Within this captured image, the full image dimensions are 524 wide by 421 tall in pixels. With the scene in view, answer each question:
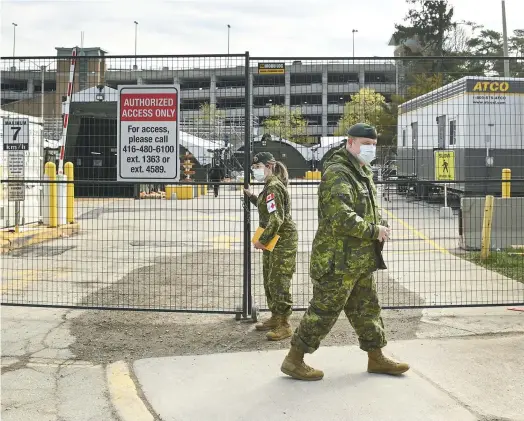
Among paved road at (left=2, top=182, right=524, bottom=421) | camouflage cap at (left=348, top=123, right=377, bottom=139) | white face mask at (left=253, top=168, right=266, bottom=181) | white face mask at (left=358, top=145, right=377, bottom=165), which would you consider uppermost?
camouflage cap at (left=348, top=123, right=377, bottom=139)

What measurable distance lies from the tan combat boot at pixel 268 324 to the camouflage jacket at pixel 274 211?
0.78 m

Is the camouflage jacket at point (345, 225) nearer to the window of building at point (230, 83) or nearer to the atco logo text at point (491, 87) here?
the window of building at point (230, 83)

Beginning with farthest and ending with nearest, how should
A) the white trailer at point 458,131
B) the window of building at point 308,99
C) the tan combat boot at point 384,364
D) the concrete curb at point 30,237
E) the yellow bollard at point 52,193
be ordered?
the yellow bollard at point 52,193 → the concrete curb at point 30,237 → the white trailer at point 458,131 → the window of building at point 308,99 → the tan combat boot at point 384,364

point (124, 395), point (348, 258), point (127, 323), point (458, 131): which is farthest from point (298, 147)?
point (124, 395)

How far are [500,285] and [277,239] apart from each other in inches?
155

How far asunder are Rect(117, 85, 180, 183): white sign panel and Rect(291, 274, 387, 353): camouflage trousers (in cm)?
240

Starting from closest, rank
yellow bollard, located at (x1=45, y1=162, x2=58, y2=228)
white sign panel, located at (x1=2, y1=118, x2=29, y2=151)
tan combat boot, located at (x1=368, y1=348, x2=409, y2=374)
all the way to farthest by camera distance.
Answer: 1. tan combat boot, located at (x1=368, y1=348, x2=409, y2=374)
2. white sign panel, located at (x1=2, y1=118, x2=29, y2=151)
3. yellow bollard, located at (x1=45, y1=162, x2=58, y2=228)

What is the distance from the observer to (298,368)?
15.1 ft

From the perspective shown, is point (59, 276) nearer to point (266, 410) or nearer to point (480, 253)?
point (266, 410)

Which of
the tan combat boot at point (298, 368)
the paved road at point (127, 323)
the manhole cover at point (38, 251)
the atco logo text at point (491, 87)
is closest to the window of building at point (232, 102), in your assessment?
the paved road at point (127, 323)

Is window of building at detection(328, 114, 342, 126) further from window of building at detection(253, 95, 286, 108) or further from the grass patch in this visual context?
the grass patch

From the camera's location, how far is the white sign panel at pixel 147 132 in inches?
242

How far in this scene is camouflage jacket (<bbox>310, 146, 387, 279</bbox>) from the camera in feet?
14.0

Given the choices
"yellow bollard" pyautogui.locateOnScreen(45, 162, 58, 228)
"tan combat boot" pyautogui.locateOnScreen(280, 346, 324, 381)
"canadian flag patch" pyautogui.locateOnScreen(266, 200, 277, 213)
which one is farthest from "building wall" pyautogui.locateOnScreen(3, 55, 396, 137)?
"yellow bollard" pyautogui.locateOnScreen(45, 162, 58, 228)
